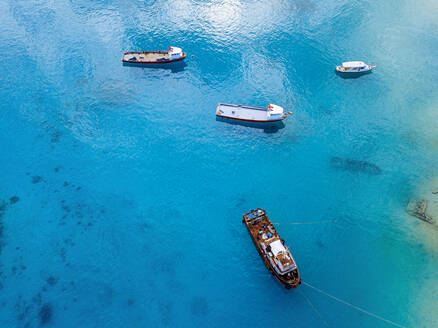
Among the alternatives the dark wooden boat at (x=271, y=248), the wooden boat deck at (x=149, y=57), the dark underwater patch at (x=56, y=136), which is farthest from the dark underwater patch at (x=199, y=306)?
the wooden boat deck at (x=149, y=57)

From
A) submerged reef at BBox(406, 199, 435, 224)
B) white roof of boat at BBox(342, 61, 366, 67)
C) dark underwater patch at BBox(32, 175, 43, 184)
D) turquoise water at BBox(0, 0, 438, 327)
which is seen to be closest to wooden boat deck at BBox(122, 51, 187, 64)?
turquoise water at BBox(0, 0, 438, 327)

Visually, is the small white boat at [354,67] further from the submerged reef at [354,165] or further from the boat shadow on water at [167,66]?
the boat shadow on water at [167,66]

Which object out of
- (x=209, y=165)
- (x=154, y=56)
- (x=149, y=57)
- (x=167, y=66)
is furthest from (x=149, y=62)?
(x=209, y=165)

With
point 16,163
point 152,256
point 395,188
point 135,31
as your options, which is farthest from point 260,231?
point 135,31

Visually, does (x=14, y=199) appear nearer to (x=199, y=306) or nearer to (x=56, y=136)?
(x=56, y=136)

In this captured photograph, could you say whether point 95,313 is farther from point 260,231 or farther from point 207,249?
point 260,231

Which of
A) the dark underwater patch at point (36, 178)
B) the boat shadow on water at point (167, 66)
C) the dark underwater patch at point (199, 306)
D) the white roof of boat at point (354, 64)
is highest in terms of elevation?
the white roof of boat at point (354, 64)

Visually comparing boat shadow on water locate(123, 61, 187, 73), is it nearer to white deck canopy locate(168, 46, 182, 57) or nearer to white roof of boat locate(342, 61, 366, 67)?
white deck canopy locate(168, 46, 182, 57)
